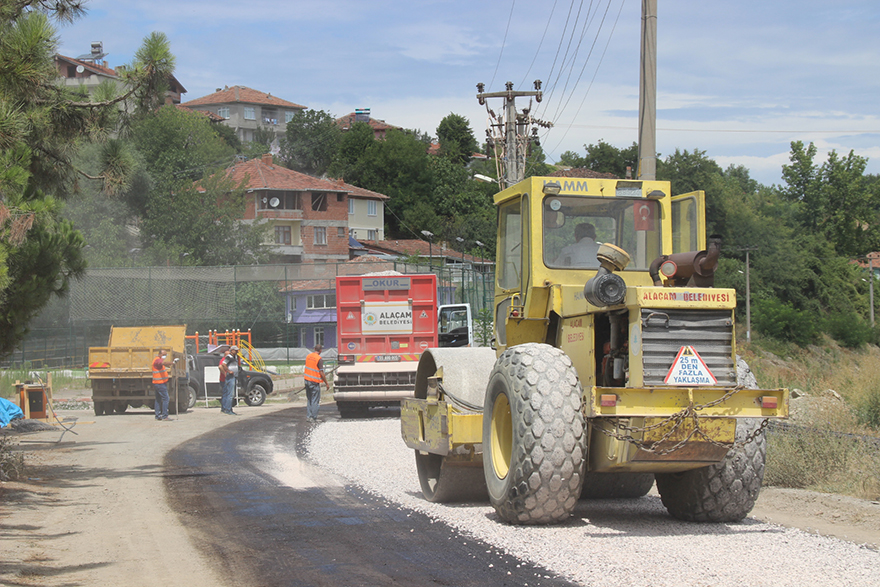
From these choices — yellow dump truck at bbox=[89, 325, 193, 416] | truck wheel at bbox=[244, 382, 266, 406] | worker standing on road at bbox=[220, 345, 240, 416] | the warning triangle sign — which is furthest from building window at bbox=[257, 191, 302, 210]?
the warning triangle sign

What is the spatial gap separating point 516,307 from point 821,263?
63145 millimetres

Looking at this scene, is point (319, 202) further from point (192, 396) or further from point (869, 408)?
point (869, 408)

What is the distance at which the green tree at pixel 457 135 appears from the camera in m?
97.1

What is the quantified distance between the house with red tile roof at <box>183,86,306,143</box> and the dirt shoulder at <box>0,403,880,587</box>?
112 m

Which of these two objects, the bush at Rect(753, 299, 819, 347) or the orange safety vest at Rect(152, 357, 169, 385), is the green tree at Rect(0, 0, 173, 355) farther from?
the bush at Rect(753, 299, 819, 347)

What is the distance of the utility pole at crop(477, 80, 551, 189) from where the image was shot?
3356 cm

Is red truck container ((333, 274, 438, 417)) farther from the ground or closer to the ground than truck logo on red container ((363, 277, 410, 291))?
closer to the ground

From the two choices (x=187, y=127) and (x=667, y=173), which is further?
(x=187, y=127)

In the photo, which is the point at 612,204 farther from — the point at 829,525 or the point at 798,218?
the point at 798,218

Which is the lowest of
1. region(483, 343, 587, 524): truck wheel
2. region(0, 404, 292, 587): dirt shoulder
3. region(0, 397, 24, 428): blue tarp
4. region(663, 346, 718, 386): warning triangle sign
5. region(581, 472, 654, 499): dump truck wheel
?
region(0, 404, 292, 587): dirt shoulder

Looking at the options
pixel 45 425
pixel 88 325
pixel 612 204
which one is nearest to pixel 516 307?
pixel 612 204

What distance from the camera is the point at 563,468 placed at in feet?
22.8

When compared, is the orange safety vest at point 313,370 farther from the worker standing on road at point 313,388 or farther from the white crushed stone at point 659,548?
the white crushed stone at point 659,548

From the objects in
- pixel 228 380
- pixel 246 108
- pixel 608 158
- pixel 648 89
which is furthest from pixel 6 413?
pixel 246 108
